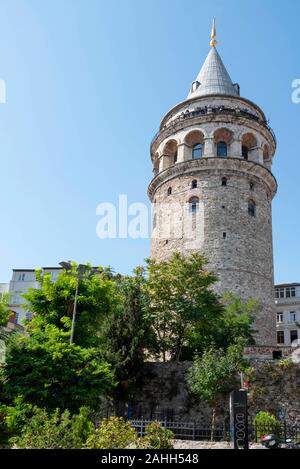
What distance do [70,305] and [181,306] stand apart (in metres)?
5.99

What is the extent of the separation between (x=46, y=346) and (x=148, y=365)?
22.7 ft

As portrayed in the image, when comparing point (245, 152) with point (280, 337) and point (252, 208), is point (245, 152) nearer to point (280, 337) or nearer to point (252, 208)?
point (252, 208)

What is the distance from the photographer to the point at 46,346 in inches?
595

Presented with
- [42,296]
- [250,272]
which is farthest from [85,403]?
[250,272]

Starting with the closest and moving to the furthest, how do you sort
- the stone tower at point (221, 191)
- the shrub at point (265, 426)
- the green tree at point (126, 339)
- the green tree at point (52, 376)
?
1. the green tree at point (52, 376)
2. the shrub at point (265, 426)
3. the green tree at point (126, 339)
4. the stone tower at point (221, 191)

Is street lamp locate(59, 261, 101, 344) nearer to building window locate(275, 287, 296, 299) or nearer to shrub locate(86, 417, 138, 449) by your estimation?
shrub locate(86, 417, 138, 449)

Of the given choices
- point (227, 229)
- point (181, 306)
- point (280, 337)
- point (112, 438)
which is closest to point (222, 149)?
point (227, 229)

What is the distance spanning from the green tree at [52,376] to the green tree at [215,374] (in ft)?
14.2

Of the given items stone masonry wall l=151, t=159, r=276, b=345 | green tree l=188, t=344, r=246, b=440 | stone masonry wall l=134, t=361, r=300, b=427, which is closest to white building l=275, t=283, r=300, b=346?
stone masonry wall l=151, t=159, r=276, b=345

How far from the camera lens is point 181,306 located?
22047 millimetres

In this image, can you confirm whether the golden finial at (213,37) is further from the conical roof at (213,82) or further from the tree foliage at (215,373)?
the tree foliage at (215,373)

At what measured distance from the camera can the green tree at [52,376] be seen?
1433 centimetres

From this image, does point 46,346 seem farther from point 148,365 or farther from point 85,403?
point 148,365

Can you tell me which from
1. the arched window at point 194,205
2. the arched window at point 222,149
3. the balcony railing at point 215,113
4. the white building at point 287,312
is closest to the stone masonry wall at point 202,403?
the arched window at point 194,205
